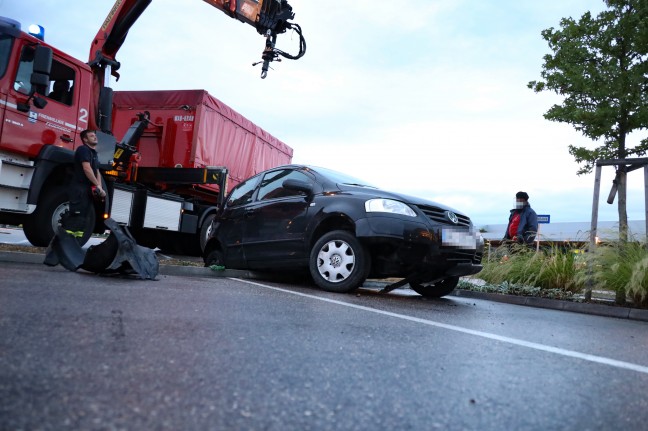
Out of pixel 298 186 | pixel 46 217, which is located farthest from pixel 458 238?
pixel 46 217

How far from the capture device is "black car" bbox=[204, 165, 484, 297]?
5777 mm

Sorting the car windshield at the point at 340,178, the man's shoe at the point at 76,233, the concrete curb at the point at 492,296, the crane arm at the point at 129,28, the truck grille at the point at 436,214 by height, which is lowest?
the concrete curb at the point at 492,296

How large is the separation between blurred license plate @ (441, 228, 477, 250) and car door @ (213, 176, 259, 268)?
2821 mm

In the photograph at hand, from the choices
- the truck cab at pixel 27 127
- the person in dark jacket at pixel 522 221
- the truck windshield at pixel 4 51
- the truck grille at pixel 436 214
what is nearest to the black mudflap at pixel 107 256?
the truck cab at pixel 27 127

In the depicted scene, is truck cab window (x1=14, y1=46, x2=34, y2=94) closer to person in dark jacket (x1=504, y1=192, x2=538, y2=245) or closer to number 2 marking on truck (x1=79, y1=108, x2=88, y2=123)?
number 2 marking on truck (x1=79, y1=108, x2=88, y2=123)

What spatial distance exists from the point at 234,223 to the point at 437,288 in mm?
2957

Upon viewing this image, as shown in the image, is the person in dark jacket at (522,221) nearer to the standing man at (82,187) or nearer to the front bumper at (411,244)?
the front bumper at (411,244)

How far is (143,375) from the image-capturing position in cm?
193

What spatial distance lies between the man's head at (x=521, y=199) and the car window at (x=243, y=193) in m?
4.72

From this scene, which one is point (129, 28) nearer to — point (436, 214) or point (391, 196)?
point (391, 196)

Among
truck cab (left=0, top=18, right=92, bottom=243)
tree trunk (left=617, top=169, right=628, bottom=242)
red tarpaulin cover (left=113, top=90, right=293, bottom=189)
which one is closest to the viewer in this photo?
truck cab (left=0, top=18, right=92, bottom=243)

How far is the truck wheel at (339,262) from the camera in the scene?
580 centimetres

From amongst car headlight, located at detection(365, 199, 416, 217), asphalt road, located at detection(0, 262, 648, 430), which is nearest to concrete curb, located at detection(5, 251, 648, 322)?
car headlight, located at detection(365, 199, 416, 217)

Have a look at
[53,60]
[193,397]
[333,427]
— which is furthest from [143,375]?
[53,60]
